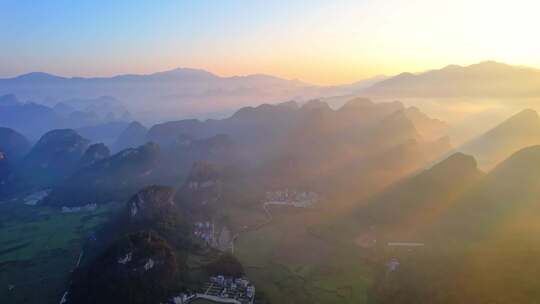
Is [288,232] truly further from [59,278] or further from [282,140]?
[282,140]

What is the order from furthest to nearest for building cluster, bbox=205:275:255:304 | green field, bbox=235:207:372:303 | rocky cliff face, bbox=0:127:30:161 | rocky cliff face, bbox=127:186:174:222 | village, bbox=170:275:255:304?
rocky cliff face, bbox=0:127:30:161
rocky cliff face, bbox=127:186:174:222
green field, bbox=235:207:372:303
building cluster, bbox=205:275:255:304
village, bbox=170:275:255:304

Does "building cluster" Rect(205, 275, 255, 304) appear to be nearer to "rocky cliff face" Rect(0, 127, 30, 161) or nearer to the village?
the village

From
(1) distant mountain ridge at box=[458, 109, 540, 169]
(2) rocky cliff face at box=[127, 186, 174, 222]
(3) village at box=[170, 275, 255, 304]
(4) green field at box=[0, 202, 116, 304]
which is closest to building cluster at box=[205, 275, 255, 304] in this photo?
(3) village at box=[170, 275, 255, 304]

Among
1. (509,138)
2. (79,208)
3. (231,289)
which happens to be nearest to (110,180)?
(79,208)

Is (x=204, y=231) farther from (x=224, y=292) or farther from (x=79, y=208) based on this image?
(x=79, y=208)

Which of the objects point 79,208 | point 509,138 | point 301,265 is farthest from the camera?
point 509,138

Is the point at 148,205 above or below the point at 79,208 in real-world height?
above
